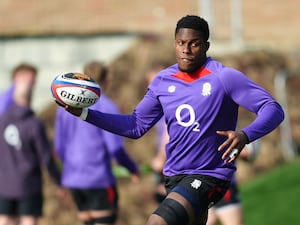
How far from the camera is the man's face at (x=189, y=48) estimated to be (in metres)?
6.41

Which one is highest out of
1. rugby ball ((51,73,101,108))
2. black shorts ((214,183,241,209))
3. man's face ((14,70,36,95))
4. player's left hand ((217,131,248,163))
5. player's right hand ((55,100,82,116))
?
rugby ball ((51,73,101,108))

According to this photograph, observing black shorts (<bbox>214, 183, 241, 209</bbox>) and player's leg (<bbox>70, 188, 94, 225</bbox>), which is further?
player's leg (<bbox>70, 188, 94, 225</bbox>)

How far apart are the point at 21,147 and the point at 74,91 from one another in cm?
323

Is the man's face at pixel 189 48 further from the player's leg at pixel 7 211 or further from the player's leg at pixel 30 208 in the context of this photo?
the player's leg at pixel 7 211

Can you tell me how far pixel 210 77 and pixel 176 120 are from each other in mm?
395

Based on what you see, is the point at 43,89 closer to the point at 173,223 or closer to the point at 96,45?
the point at 96,45

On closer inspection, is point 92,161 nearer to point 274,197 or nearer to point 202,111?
point 202,111

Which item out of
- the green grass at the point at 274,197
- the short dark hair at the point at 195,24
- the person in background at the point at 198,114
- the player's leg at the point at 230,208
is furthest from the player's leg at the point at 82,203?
the green grass at the point at 274,197

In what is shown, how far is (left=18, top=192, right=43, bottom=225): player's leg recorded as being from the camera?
953 cm

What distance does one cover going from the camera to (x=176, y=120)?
21.6 feet

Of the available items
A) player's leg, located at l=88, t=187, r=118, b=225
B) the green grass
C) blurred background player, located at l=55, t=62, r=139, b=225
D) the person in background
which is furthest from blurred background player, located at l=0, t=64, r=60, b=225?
the green grass

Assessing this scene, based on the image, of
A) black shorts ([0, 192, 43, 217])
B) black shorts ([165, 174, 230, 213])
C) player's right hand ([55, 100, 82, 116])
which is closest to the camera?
black shorts ([165, 174, 230, 213])

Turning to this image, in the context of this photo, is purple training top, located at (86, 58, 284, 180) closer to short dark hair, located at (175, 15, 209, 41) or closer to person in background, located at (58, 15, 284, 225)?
person in background, located at (58, 15, 284, 225)

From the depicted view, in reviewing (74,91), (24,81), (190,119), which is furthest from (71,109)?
(24,81)
